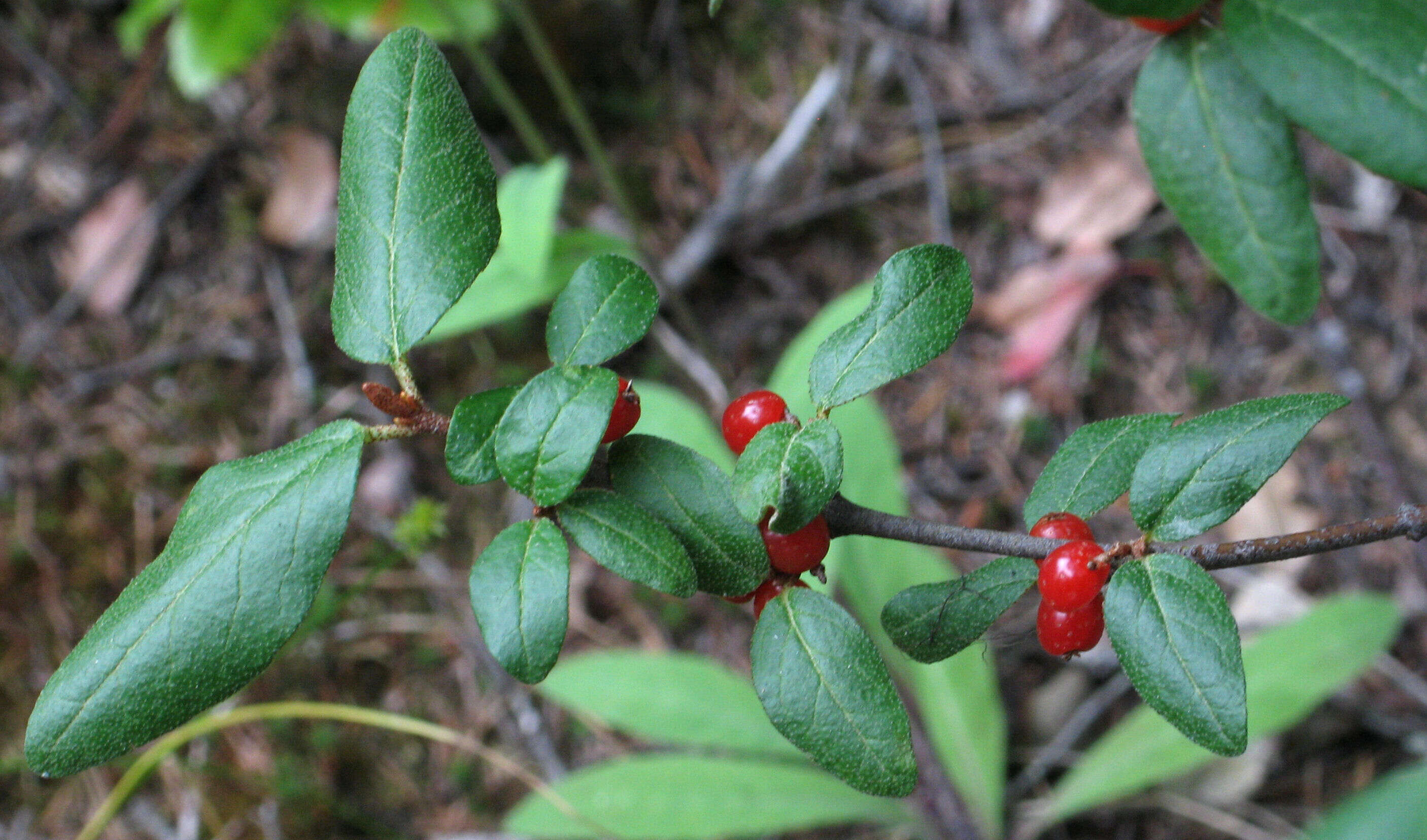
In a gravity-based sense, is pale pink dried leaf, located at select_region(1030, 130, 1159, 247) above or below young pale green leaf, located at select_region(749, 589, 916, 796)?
below

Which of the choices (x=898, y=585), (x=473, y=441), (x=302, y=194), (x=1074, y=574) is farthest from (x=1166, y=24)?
(x=302, y=194)

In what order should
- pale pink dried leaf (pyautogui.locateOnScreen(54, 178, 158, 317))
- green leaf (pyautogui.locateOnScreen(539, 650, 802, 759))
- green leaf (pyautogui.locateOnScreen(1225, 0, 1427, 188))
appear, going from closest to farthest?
green leaf (pyautogui.locateOnScreen(1225, 0, 1427, 188))
green leaf (pyautogui.locateOnScreen(539, 650, 802, 759))
pale pink dried leaf (pyautogui.locateOnScreen(54, 178, 158, 317))

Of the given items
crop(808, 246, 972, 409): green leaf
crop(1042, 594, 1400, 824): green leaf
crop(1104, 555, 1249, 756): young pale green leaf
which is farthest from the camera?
crop(1042, 594, 1400, 824): green leaf

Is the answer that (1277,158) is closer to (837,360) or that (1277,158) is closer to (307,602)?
(837,360)

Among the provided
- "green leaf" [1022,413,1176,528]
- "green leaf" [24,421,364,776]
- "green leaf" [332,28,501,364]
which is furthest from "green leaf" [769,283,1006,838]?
"green leaf" [24,421,364,776]

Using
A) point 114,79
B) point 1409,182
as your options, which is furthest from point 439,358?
point 1409,182

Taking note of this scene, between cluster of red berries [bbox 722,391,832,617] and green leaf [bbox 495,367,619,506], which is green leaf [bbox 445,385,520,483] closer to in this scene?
green leaf [bbox 495,367,619,506]

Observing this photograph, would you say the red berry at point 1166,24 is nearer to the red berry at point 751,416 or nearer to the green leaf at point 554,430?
the red berry at point 751,416
